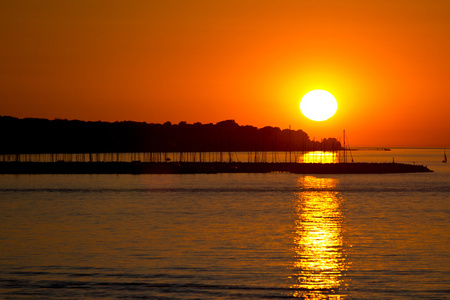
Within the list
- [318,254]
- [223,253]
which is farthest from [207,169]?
[318,254]

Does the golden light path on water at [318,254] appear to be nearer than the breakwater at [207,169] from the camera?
Yes

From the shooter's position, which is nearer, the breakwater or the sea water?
the sea water

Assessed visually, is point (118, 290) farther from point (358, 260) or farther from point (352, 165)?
point (352, 165)

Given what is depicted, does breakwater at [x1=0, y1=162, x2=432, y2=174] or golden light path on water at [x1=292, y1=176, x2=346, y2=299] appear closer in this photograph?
golden light path on water at [x1=292, y1=176, x2=346, y2=299]

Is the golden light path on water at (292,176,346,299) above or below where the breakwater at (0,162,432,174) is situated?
below

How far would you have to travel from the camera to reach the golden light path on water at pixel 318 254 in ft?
90.6

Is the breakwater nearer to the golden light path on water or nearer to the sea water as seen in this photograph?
the sea water

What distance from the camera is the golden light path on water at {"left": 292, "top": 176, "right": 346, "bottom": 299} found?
1088 inches

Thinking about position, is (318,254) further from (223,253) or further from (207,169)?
(207,169)

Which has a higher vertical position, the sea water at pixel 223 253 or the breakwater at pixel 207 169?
the breakwater at pixel 207 169

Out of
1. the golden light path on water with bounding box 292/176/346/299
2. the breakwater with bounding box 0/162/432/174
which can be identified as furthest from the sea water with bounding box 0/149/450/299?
the breakwater with bounding box 0/162/432/174

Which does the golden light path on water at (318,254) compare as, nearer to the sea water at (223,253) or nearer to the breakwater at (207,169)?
the sea water at (223,253)

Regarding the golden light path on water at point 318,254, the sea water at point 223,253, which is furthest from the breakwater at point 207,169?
A: the golden light path on water at point 318,254

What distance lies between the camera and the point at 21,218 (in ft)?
204
